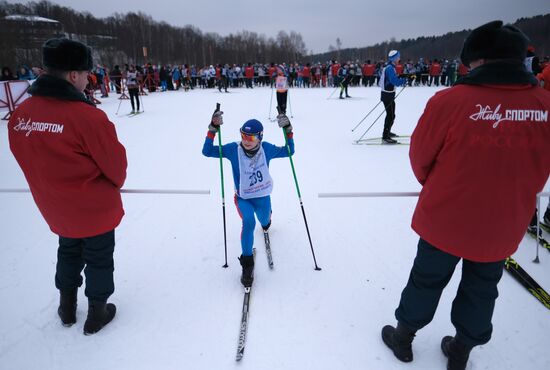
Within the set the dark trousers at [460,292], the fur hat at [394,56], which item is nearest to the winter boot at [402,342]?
the dark trousers at [460,292]

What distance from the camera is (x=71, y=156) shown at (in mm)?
1767

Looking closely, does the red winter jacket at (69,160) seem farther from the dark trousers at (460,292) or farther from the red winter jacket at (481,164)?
the dark trousers at (460,292)

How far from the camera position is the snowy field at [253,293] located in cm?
205

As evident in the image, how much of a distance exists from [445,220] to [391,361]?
104 cm

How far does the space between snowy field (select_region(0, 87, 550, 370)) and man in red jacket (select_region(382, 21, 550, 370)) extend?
61 cm

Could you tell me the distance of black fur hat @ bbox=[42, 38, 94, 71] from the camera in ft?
5.75

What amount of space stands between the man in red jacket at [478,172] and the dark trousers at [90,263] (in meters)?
1.98

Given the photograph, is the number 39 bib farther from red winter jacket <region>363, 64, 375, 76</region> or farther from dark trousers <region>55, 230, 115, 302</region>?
red winter jacket <region>363, 64, 375, 76</region>

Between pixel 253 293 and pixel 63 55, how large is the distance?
2128 millimetres

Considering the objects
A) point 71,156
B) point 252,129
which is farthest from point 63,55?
point 252,129

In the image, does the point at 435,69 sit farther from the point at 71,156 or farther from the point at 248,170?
the point at 71,156

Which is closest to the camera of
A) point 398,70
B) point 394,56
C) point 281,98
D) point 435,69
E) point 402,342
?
point 402,342

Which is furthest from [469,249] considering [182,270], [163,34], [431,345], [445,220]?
[163,34]

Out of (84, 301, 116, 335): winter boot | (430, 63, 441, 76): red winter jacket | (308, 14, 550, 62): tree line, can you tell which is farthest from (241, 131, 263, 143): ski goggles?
(308, 14, 550, 62): tree line
